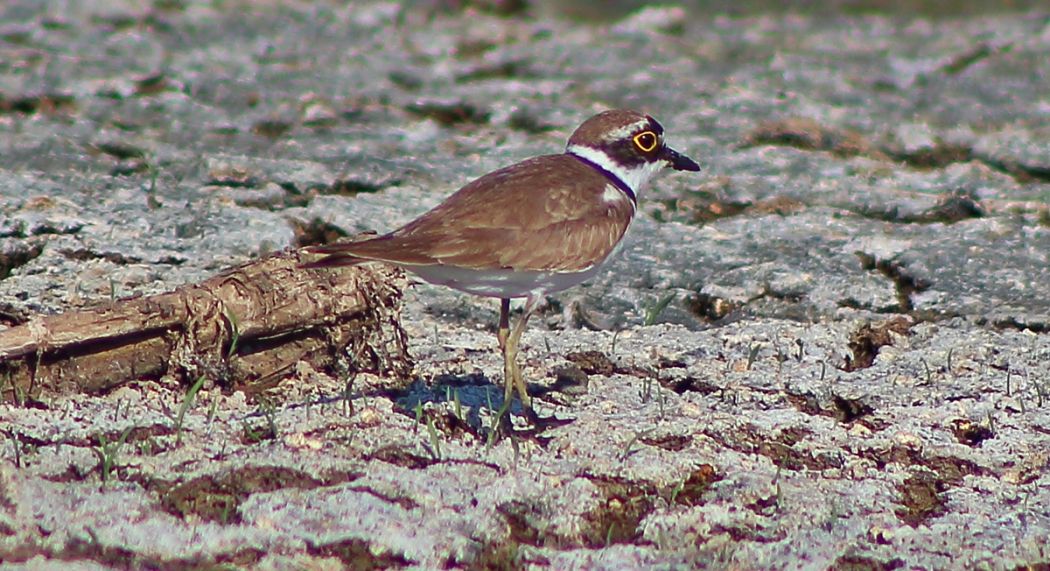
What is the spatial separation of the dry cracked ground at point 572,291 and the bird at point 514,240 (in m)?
0.39

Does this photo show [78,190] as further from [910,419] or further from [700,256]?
[910,419]

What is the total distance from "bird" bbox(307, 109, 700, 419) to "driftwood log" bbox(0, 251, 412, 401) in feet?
0.94

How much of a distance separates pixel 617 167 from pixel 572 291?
907 millimetres

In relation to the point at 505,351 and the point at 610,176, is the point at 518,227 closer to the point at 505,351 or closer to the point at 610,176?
the point at 505,351

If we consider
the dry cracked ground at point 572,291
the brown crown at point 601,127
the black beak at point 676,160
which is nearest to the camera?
the dry cracked ground at point 572,291

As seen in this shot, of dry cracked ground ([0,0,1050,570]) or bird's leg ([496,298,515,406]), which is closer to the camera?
dry cracked ground ([0,0,1050,570])

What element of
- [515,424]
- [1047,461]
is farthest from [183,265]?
[1047,461]

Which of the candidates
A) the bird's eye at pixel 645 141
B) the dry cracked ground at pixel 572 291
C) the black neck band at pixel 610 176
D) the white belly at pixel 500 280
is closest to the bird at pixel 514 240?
the white belly at pixel 500 280

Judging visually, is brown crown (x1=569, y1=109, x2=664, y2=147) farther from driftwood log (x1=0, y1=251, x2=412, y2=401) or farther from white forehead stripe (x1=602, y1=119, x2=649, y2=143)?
driftwood log (x1=0, y1=251, x2=412, y2=401)

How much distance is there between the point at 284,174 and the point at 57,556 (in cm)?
394

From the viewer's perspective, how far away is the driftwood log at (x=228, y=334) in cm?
397

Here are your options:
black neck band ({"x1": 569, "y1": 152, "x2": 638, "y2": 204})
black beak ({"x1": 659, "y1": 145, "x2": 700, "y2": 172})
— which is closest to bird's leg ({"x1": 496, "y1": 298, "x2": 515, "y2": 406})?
black neck band ({"x1": 569, "y1": 152, "x2": 638, "y2": 204})

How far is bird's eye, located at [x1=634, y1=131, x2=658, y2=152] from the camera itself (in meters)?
4.76

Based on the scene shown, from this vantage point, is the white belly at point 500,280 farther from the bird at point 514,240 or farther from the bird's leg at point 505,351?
the bird's leg at point 505,351
